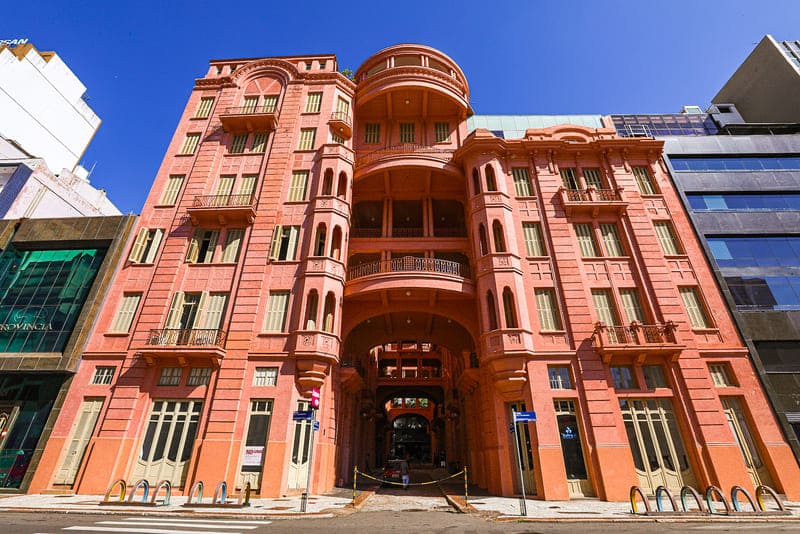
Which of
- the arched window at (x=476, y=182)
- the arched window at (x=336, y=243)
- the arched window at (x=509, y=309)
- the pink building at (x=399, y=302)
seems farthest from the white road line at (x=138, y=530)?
the arched window at (x=476, y=182)

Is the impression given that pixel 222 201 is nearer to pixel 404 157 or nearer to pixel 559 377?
pixel 404 157

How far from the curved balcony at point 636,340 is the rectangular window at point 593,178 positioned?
9904 millimetres

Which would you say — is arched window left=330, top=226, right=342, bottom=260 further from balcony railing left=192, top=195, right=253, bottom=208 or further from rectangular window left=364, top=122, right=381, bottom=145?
rectangular window left=364, top=122, right=381, bottom=145

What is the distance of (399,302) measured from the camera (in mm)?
24141

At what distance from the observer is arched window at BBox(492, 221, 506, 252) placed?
2158 centimetres

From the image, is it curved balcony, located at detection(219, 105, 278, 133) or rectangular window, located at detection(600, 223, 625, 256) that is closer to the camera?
rectangular window, located at detection(600, 223, 625, 256)

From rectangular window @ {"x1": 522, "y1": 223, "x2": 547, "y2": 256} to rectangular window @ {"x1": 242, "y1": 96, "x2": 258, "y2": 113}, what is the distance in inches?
825

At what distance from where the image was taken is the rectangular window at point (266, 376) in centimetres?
1844

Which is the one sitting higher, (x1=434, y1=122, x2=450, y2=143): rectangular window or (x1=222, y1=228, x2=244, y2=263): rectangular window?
(x1=434, y1=122, x2=450, y2=143): rectangular window

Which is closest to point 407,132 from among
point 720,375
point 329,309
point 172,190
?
point 329,309

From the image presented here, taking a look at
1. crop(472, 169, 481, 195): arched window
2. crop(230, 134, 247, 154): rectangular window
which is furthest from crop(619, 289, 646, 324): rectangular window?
crop(230, 134, 247, 154): rectangular window

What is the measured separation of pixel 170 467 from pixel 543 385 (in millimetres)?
18114

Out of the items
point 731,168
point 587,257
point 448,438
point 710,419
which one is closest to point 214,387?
point 587,257

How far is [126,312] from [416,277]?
16225mm
